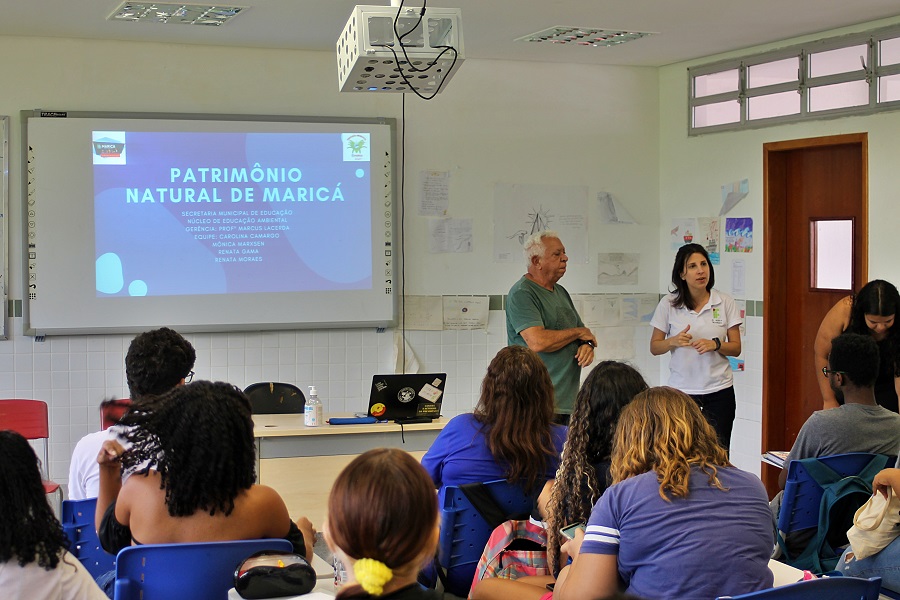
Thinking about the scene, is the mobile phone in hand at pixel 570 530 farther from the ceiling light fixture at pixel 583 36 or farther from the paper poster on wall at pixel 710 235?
the paper poster on wall at pixel 710 235

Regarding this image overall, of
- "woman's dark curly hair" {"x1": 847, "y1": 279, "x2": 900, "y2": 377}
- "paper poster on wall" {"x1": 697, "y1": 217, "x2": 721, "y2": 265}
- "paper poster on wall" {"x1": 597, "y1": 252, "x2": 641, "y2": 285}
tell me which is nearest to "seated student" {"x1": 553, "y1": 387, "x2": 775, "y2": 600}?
"woman's dark curly hair" {"x1": 847, "y1": 279, "x2": 900, "y2": 377}

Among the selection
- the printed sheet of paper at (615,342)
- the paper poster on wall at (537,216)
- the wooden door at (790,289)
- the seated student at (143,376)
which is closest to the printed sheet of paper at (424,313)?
the paper poster on wall at (537,216)

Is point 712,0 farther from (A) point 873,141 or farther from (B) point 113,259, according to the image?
(B) point 113,259

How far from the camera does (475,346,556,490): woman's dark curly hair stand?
3006mm

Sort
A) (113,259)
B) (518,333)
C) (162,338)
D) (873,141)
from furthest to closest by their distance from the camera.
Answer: (113,259) < (873,141) < (518,333) < (162,338)

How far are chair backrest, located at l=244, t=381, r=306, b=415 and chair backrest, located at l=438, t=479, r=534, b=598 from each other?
2.36 meters

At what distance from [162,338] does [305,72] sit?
3.36m

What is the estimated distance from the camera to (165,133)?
19.7 feet

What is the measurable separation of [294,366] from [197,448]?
3.96 meters

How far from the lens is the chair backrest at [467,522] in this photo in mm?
2979

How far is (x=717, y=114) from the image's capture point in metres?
6.63

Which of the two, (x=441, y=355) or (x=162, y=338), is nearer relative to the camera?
(x=162, y=338)

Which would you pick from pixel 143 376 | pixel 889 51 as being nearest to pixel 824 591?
pixel 143 376

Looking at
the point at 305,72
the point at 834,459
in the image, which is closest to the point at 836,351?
the point at 834,459
